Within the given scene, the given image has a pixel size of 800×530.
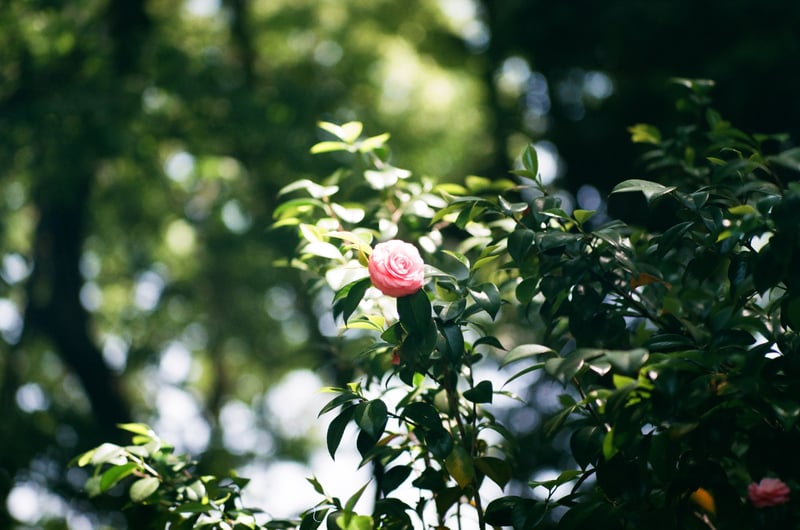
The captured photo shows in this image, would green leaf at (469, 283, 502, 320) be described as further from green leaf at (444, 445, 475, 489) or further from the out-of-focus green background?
the out-of-focus green background

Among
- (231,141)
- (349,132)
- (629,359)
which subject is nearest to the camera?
(629,359)

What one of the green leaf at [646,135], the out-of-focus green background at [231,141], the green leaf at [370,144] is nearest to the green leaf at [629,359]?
the green leaf at [370,144]

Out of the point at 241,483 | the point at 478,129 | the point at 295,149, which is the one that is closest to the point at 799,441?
the point at 241,483

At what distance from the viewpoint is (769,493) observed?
1.30m

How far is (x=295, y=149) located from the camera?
235 inches

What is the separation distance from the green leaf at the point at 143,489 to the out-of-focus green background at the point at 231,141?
67.4 inches

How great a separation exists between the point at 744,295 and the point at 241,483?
4.02ft

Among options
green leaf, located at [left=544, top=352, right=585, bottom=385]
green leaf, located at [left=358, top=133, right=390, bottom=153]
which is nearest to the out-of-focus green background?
green leaf, located at [left=358, top=133, right=390, bottom=153]

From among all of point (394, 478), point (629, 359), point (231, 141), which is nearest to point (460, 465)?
point (394, 478)

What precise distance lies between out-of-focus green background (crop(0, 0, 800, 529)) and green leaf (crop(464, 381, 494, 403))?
5.96 feet

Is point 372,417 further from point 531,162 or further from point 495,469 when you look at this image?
point 531,162

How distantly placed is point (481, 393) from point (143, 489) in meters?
0.77

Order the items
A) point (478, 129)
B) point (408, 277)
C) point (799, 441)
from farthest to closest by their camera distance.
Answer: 1. point (478, 129)
2. point (408, 277)
3. point (799, 441)

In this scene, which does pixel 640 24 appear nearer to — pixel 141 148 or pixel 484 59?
pixel 484 59
